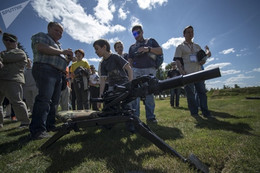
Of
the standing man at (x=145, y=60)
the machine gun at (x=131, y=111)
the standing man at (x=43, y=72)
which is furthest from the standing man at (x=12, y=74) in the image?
the standing man at (x=145, y=60)

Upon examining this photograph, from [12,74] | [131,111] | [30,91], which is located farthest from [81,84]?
[131,111]

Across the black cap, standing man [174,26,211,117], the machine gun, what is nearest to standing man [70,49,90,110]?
the black cap

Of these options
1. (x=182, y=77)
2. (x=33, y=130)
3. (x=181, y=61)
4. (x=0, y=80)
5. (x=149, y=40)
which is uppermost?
(x=149, y=40)

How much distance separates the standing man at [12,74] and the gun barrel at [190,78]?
4.06 m

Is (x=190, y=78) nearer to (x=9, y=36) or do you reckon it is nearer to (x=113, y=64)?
(x=113, y=64)

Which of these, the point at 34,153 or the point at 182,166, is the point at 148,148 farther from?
the point at 34,153

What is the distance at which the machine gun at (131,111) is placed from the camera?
1542mm

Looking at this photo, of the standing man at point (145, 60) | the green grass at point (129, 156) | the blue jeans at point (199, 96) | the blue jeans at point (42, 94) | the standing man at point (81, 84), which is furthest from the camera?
the standing man at point (81, 84)

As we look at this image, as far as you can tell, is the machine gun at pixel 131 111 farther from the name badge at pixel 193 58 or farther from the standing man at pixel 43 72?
the name badge at pixel 193 58

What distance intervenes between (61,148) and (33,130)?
1.08m

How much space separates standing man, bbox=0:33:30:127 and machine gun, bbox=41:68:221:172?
95.8 inches

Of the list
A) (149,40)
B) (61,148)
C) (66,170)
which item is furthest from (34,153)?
(149,40)

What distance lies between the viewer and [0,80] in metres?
3.57

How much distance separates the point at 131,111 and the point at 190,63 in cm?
353
